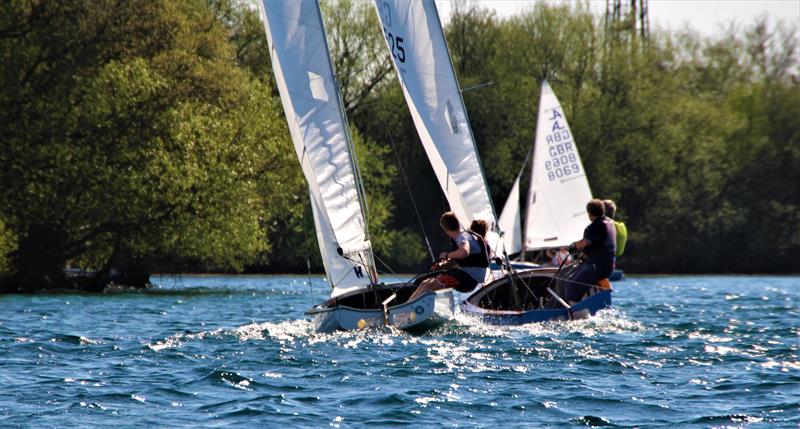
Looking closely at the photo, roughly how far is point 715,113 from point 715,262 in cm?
658

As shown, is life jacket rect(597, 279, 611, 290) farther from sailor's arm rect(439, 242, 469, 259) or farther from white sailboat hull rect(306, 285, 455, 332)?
white sailboat hull rect(306, 285, 455, 332)

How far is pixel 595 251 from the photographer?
19.4 meters

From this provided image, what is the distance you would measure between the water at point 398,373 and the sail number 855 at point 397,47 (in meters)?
4.92

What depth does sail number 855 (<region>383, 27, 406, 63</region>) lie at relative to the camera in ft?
71.4

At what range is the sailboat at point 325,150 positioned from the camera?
1816 centimetres

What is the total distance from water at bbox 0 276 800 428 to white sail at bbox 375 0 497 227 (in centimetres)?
340

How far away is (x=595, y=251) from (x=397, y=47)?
5.14 m

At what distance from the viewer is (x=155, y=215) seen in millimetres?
31344

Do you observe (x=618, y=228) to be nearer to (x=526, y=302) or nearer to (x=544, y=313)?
(x=526, y=302)

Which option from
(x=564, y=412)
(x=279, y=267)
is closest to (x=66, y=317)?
(x=564, y=412)

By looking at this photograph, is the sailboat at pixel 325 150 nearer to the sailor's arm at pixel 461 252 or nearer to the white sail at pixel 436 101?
the sailor's arm at pixel 461 252

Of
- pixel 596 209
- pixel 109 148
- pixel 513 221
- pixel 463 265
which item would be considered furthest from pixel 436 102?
pixel 513 221

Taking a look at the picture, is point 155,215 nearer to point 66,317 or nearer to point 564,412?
point 66,317

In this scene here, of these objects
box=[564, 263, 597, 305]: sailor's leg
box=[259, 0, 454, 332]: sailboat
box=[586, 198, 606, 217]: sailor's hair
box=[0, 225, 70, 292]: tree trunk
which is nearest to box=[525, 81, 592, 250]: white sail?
box=[0, 225, 70, 292]: tree trunk
